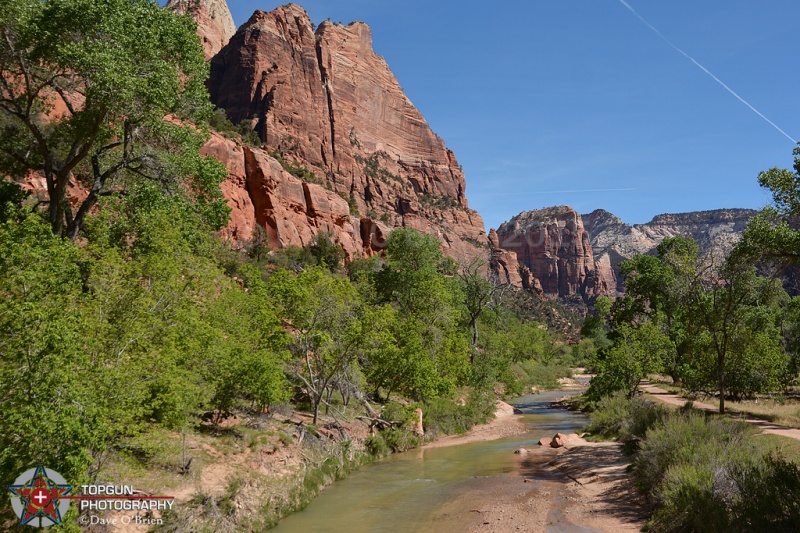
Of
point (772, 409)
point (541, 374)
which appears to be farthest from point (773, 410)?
point (541, 374)

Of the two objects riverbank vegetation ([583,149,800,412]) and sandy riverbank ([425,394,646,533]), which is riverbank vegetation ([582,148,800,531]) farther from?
sandy riverbank ([425,394,646,533])

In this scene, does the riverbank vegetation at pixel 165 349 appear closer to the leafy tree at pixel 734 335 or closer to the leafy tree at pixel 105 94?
the leafy tree at pixel 105 94

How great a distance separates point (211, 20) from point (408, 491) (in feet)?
554

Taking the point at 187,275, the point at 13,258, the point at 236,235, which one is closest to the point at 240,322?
the point at 187,275

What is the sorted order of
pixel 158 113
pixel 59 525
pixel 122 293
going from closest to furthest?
pixel 59 525
pixel 122 293
pixel 158 113

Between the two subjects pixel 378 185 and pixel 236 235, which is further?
pixel 378 185

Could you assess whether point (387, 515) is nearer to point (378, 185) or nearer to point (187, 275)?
point (187, 275)

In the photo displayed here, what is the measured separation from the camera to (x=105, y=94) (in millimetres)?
13523

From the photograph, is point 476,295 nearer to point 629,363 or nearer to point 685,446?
point 629,363

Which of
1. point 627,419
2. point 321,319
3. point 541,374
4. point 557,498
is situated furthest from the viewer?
point 541,374

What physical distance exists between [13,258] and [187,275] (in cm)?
462

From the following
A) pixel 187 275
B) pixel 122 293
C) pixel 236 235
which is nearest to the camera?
pixel 122 293

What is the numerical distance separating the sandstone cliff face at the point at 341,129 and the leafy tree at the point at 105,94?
1760 inches

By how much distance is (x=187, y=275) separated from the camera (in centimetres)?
1307
